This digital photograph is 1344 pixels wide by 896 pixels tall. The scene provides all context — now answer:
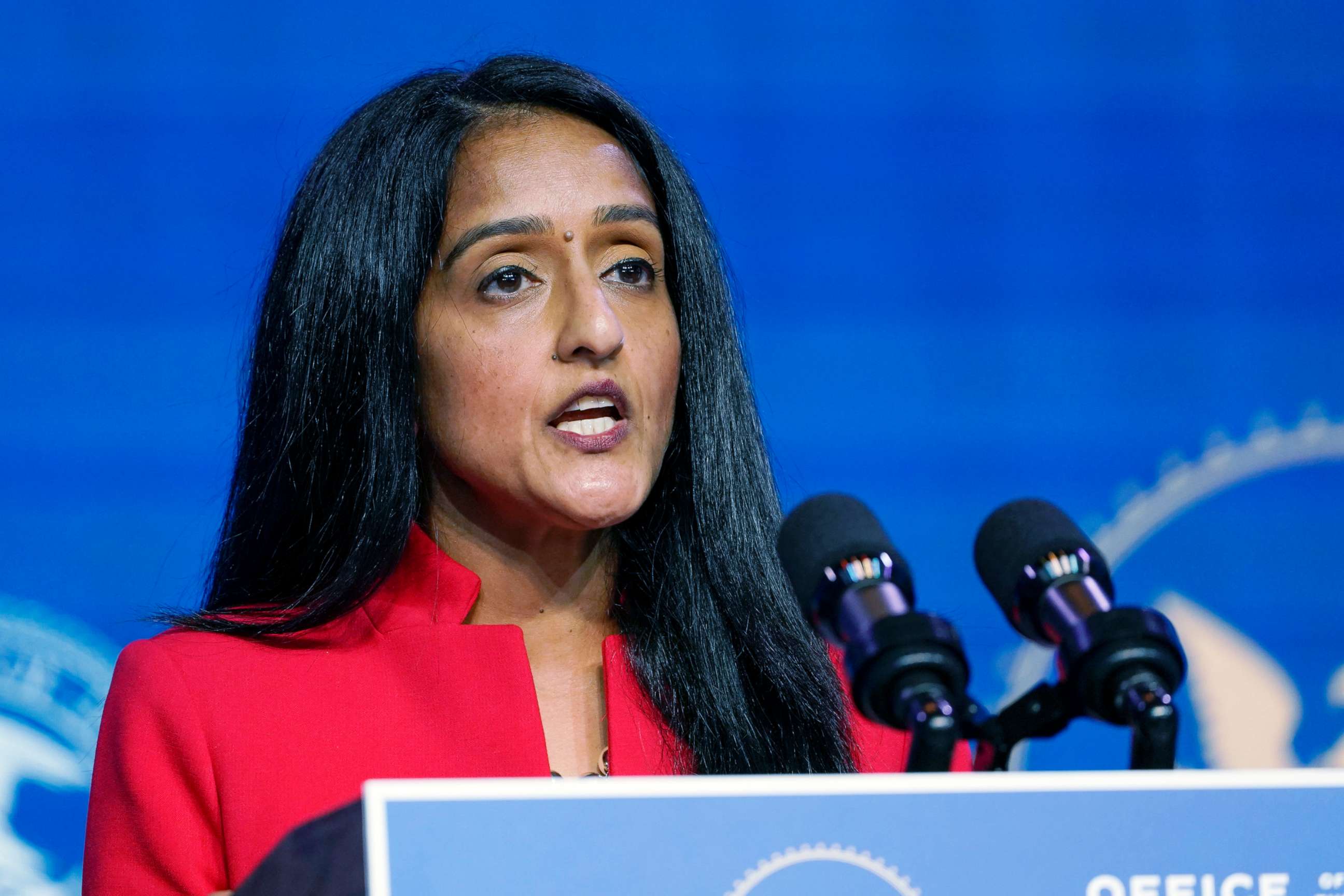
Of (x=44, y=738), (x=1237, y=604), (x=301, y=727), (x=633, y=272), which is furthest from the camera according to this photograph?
(x=1237, y=604)

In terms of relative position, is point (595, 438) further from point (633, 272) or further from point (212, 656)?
point (212, 656)

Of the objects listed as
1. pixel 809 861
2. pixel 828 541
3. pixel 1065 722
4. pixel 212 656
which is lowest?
pixel 809 861

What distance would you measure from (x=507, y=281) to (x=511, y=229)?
0.05 metres

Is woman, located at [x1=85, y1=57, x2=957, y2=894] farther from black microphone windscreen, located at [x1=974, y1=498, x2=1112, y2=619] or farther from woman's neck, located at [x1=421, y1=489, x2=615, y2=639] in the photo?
black microphone windscreen, located at [x1=974, y1=498, x2=1112, y2=619]

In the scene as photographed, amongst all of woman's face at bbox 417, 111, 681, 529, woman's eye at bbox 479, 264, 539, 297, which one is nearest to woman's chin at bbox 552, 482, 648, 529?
woman's face at bbox 417, 111, 681, 529

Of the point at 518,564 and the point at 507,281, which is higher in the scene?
the point at 507,281

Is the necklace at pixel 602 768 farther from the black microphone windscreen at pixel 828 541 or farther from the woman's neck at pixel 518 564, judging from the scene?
the black microphone windscreen at pixel 828 541

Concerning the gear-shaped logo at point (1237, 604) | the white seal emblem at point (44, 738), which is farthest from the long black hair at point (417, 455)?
the gear-shaped logo at point (1237, 604)

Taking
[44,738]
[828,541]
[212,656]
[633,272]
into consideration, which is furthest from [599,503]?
[44,738]

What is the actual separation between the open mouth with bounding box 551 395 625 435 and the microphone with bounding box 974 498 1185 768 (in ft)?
2.31

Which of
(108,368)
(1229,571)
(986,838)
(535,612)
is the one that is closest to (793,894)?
(986,838)

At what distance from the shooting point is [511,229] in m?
1.64

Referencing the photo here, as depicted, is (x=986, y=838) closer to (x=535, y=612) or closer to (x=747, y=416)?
(x=535, y=612)

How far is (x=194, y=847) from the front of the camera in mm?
1434
